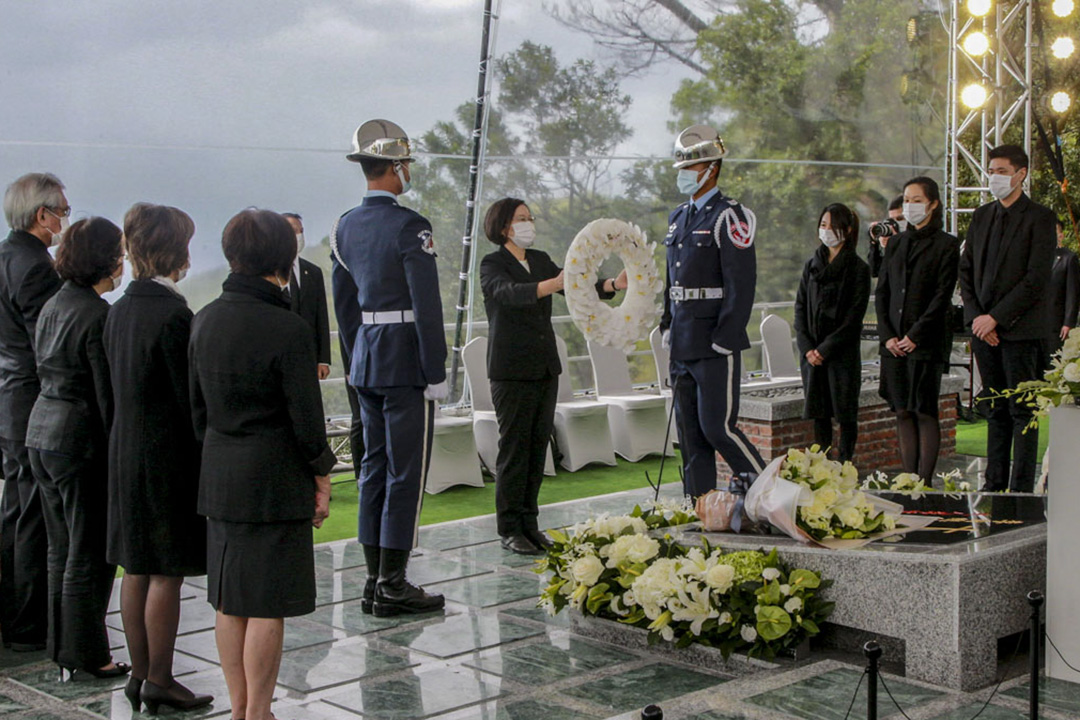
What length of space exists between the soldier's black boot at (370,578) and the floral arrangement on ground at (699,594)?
2.68ft

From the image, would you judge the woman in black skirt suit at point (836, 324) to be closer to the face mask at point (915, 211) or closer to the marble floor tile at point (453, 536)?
the face mask at point (915, 211)

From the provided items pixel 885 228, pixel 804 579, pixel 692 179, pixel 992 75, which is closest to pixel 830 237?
pixel 692 179

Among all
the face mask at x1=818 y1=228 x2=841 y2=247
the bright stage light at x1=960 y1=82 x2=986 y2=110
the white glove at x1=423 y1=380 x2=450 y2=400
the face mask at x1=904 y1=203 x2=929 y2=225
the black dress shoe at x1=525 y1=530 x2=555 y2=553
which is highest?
the bright stage light at x1=960 y1=82 x2=986 y2=110

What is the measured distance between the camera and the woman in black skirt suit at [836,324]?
275 inches

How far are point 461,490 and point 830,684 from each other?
14.9ft

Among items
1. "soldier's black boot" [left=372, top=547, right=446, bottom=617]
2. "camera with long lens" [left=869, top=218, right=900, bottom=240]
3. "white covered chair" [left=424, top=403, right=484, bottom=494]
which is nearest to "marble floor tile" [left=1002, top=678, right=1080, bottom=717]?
"soldier's black boot" [left=372, top=547, right=446, bottom=617]

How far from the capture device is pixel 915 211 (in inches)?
259

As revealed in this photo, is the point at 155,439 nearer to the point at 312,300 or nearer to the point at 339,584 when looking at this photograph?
the point at 339,584

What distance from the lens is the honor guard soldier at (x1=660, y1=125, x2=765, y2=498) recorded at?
5.72 m

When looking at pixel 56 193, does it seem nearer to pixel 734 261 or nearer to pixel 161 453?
pixel 161 453

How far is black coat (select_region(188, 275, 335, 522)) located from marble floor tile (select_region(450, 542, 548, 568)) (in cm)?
251

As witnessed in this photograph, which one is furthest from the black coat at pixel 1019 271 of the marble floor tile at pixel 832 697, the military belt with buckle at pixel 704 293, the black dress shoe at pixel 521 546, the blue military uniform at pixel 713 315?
the marble floor tile at pixel 832 697

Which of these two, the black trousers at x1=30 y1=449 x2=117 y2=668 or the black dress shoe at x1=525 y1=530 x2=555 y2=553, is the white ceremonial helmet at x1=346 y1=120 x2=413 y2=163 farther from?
the black dress shoe at x1=525 y1=530 x2=555 y2=553

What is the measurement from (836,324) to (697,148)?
1770 millimetres
